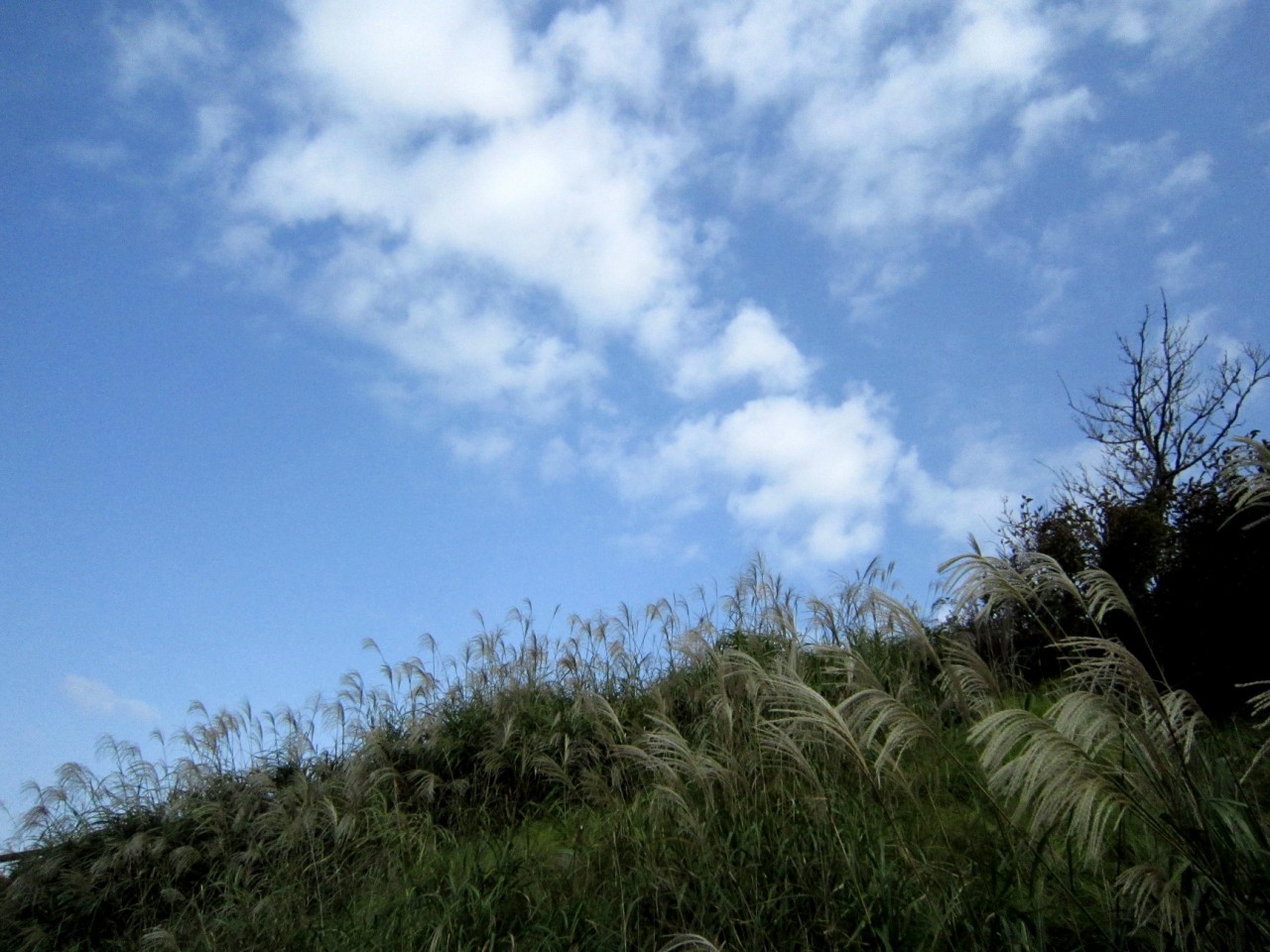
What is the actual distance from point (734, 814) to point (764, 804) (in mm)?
185

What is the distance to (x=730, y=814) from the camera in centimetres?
539

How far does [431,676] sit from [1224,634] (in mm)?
7205

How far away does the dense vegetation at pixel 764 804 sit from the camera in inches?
144

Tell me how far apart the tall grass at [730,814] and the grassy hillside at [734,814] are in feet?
0.08

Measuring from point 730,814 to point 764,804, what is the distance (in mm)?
214

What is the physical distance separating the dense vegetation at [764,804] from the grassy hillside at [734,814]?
0.02 meters

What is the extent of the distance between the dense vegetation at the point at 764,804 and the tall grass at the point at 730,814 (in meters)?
0.03

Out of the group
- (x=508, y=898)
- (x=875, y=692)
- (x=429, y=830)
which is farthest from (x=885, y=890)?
(x=429, y=830)

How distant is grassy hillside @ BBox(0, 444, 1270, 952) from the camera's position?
3648 millimetres

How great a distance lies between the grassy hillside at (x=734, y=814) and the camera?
365cm

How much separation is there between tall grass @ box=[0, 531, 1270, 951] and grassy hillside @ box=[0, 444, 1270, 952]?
0.08 ft

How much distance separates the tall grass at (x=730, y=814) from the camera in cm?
365

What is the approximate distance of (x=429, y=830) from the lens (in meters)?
7.93

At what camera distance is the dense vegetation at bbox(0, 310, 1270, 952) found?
12.0ft
